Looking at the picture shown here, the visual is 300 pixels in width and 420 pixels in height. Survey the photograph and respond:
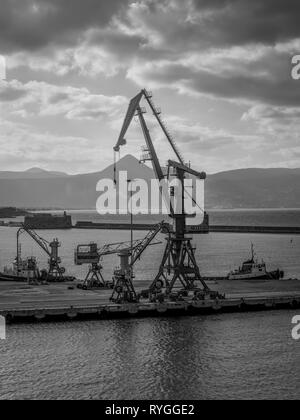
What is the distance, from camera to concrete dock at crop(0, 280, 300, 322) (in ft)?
183

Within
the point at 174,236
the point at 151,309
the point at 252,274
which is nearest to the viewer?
the point at 151,309

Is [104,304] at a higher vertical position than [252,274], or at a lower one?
lower

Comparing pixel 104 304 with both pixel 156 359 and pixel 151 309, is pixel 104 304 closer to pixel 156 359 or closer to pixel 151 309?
pixel 151 309

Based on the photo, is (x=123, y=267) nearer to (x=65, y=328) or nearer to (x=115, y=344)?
(x=65, y=328)

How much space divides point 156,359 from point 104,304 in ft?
56.8

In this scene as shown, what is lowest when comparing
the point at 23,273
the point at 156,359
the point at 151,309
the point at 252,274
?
the point at 156,359

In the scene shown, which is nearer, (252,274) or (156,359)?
(156,359)

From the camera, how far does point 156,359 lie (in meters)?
43.8

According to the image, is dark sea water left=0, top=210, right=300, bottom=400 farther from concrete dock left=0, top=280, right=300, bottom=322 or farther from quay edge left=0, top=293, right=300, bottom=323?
concrete dock left=0, top=280, right=300, bottom=322

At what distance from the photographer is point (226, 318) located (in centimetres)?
5791

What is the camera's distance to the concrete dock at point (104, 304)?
55.8 m

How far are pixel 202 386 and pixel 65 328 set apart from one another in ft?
62.4

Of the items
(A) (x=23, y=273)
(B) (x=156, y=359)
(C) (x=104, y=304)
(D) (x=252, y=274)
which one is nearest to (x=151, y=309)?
(C) (x=104, y=304)
